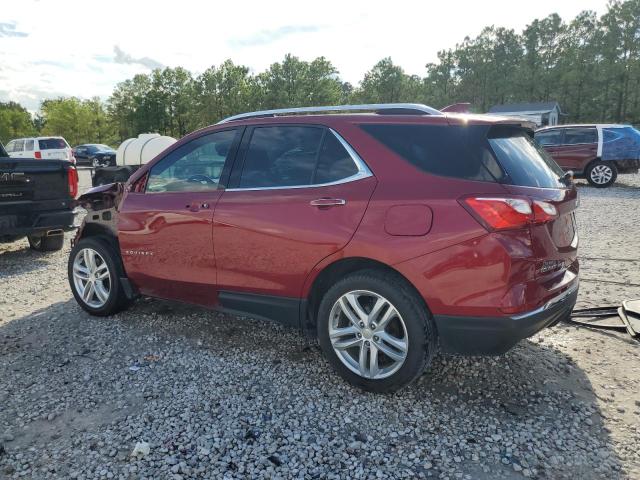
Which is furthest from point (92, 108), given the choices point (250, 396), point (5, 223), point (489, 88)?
point (250, 396)

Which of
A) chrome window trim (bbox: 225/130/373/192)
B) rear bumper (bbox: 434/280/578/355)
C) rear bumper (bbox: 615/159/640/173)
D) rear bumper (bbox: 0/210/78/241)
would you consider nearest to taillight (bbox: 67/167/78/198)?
rear bumper (bbox: 0/210/78/241)

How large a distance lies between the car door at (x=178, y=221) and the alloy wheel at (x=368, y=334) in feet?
3.75

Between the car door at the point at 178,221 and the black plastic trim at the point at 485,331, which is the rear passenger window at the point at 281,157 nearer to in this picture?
the car door at the point at 178,221

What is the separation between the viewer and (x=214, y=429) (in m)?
2.70

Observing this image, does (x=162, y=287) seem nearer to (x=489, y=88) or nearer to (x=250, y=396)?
(x=250, y=396)

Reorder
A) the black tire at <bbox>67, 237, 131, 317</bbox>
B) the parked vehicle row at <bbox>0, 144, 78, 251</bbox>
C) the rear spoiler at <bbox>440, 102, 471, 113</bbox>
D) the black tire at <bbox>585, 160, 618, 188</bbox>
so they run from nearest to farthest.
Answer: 1. the rear spoiler at <bbox>440, 102, 471, 113</bbox>
2. the black tire at <bbox>67, 237, 131, 317</bbox>
3. the parked vehicle row at <bbox>0, 144, 78, 251</bbox>
4. the black tire at <bbox>585, 160, 618, 188</bbox>

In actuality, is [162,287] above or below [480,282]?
below

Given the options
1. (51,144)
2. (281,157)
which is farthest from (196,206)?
(51,144)

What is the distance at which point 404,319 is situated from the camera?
2814mm

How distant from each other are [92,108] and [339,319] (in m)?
68.9

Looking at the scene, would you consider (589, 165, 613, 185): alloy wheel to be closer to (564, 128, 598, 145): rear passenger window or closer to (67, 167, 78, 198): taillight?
(564, 128, 598, 145): rear passenger window

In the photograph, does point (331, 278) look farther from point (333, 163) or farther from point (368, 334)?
point (333, 163)

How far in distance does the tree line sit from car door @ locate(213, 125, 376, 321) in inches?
2032

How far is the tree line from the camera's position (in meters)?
55.2
